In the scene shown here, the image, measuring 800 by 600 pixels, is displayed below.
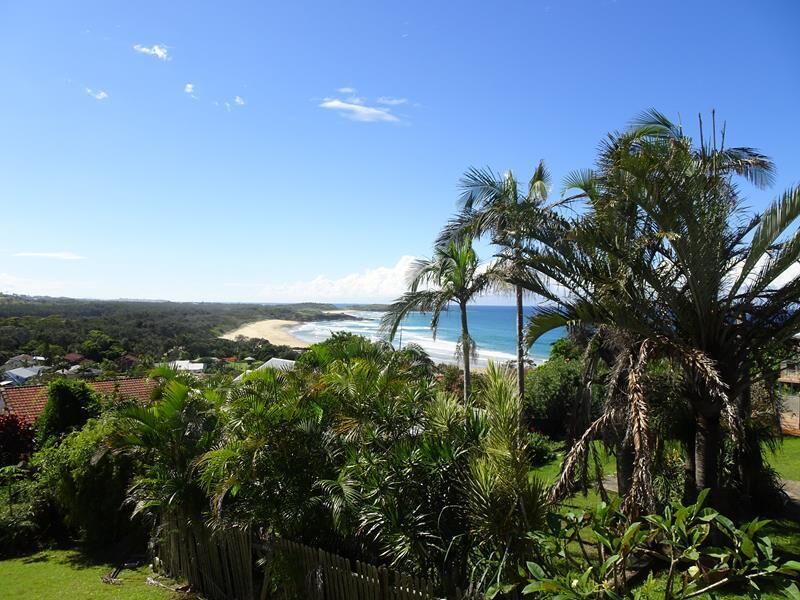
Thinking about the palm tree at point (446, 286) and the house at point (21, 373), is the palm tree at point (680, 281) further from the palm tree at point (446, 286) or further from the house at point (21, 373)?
the house at point (21, 373)

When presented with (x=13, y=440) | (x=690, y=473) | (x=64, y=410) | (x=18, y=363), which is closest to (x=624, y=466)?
(x=690, y=473)

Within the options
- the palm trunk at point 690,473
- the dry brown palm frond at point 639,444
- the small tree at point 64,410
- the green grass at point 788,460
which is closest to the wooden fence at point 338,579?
the dry brown palm frond at point 639,444

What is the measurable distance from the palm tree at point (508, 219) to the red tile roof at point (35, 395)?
10045 mm

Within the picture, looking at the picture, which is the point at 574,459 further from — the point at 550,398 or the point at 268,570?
the point at 550,398

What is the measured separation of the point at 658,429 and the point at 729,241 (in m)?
2.53

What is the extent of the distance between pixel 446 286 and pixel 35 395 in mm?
14207

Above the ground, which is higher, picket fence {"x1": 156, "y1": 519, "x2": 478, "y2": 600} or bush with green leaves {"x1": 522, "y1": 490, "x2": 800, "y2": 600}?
bush with green leaves {"x1": 522, "y1": 490, "x2": 800, "y2": 600}

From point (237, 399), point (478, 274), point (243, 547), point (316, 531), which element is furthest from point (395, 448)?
point (478, 274)

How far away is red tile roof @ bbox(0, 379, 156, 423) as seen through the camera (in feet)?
51.8

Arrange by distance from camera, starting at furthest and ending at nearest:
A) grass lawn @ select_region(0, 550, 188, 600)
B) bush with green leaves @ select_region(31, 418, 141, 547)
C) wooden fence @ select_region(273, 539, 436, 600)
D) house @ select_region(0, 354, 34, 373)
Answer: house @ select_region(0, 354, 34, 373) < bush with green leaves @ select_region(31, 418, 141, 547) < grass lawn @ select_region(0, 550, 188, 600) < wooden fence @ select_region(273, 539, 436, 600)

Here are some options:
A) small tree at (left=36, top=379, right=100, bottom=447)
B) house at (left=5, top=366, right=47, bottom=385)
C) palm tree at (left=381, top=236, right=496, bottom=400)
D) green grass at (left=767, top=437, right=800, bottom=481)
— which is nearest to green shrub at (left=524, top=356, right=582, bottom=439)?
green grass at (left=767, top=437, right=800, bottom=481)

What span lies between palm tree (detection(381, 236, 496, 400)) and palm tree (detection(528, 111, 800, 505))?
4.92m

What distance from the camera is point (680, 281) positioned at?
6.45 m

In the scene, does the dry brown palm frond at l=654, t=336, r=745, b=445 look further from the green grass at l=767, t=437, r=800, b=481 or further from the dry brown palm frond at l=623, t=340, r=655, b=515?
the green grass at l=767, t=437, r=800, b=481
